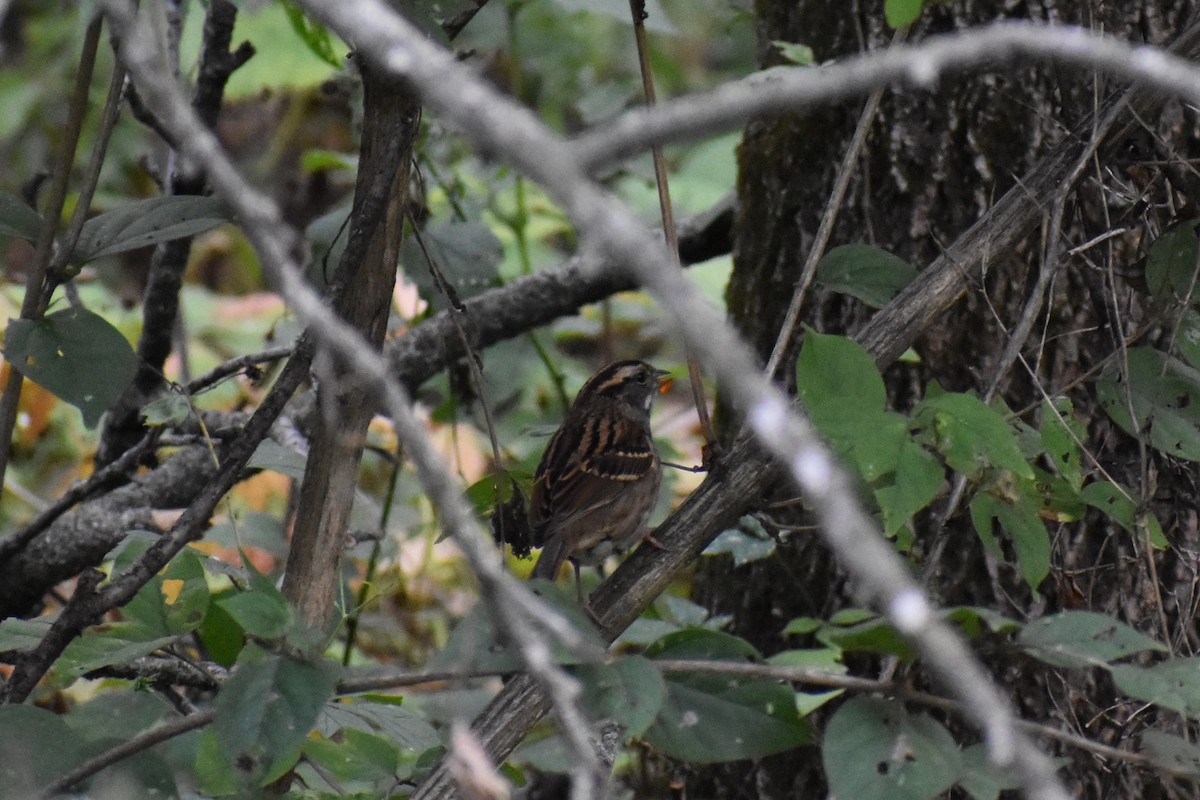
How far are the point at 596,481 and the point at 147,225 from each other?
4.54ft

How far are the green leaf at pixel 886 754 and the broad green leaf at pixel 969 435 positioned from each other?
1.11 ft

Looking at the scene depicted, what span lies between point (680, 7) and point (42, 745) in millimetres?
8258

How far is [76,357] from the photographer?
6.34ft

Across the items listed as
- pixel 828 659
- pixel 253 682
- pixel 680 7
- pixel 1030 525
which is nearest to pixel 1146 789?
pixel 828 659

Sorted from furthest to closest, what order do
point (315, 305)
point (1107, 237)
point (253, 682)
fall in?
point (1107, 237) → point (253, 682) → point (315, 305)

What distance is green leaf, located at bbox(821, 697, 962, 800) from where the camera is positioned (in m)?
1.47

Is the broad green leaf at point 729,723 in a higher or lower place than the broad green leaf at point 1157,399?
lower

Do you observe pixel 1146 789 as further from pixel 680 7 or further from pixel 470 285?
pixel 680 7

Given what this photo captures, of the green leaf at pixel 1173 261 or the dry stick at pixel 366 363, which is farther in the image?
the green leaf at pixel 1173 261

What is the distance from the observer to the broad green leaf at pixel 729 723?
1631 millimetres

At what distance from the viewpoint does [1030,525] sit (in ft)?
6.03

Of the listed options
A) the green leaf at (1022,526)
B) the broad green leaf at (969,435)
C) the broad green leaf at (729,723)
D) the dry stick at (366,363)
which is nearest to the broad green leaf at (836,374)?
the broad green leaf at (969,435)

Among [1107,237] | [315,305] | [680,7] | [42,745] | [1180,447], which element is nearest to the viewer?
[315,305]

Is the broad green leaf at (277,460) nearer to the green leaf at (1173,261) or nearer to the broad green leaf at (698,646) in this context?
the broad green leaf at (698,646)
